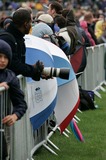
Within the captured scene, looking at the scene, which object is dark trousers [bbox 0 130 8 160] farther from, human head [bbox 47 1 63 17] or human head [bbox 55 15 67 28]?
human head [bbox 47 1 63 17]

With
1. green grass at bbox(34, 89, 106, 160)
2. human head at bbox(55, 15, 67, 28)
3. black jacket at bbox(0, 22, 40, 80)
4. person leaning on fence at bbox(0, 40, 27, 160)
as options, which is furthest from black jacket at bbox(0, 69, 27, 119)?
human head at bbox(55, 15, 67, 28)

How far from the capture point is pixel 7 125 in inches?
311

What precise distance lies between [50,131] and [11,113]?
397cm

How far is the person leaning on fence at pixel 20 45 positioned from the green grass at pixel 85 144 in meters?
1.81

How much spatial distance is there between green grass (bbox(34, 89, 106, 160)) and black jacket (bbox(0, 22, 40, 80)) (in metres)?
1.79

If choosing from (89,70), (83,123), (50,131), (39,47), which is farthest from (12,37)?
(89,70)

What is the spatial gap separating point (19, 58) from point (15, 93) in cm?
140

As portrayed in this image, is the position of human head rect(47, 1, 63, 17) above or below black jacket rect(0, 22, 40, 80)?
below

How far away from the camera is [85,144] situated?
11883mm

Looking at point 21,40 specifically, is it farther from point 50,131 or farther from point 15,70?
point 50,131

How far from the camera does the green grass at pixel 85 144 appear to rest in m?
10.8

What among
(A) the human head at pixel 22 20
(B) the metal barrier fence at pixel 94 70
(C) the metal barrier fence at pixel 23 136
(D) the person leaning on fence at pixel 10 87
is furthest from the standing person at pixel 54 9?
(D) the person leaning on fence at pixel 10 87

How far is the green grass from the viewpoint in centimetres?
1077

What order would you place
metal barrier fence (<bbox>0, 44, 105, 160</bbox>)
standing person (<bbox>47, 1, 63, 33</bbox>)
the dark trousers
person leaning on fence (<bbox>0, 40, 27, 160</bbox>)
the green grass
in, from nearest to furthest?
1. the dark trousers
2. person leaning on fence (<bbox>0, 40, 27, 160</bbox>)
3. metal barrier fence (<bbox>0, 44, 105, 160</bbox>)
4. the green grass
5. standing person (<bbox>47, 1, 63, 33</bbox>)
